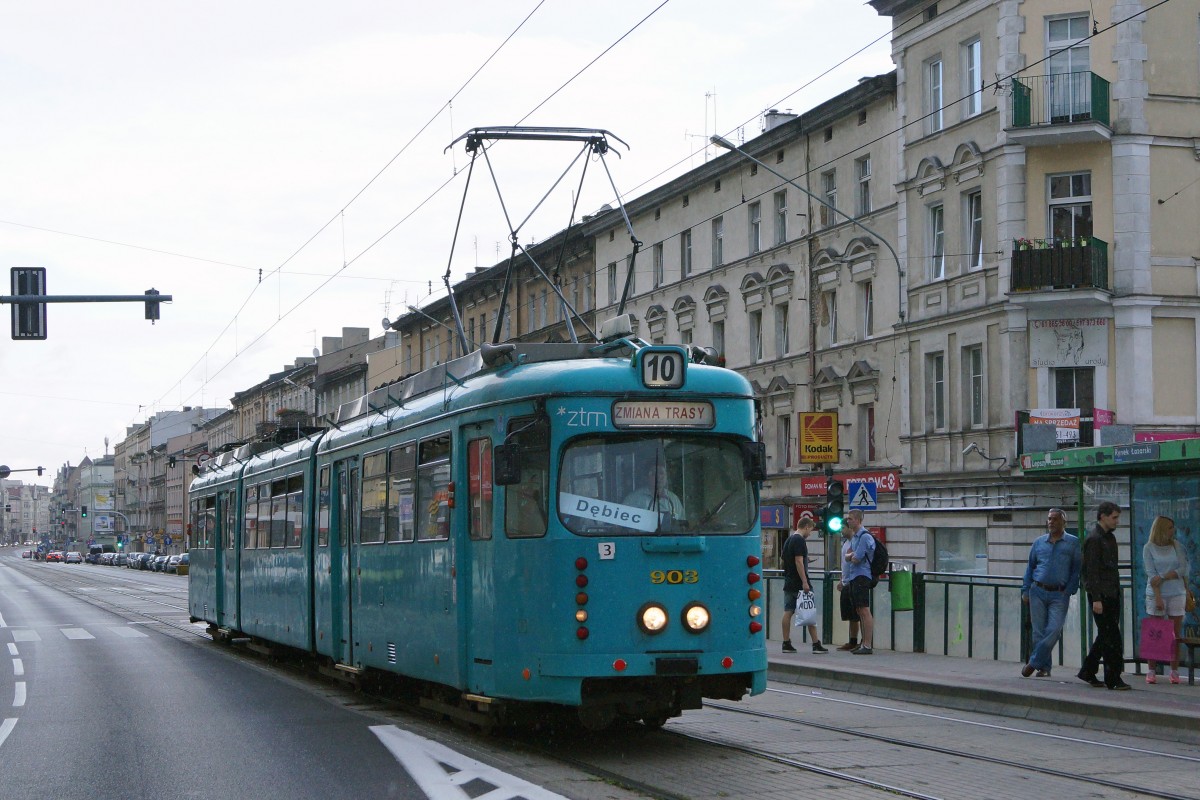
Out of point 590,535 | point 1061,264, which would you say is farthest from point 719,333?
point 590,535

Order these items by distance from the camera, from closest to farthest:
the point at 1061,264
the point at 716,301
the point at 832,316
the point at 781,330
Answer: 1. the point at 1061,264
2. the point at 832,316
3. the point at 781,330
4. the point at 716,301

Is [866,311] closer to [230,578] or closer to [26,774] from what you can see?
[230,578]

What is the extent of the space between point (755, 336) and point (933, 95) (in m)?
10.2

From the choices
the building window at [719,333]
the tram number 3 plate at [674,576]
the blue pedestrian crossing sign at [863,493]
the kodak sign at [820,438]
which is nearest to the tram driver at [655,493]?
the tram number 3 plate at [674,576]

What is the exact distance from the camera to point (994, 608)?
59.6 ft

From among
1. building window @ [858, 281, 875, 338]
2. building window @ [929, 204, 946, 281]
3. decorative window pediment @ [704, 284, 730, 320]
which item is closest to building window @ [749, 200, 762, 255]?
decorative window pediment @ [704, 284, 730, 320]

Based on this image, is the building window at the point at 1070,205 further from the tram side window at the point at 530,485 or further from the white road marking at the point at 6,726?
the white road marking at the point at 6,726

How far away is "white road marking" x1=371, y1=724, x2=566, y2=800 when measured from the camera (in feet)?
31.1

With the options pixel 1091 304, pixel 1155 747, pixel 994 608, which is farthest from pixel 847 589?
pixel 1091 304

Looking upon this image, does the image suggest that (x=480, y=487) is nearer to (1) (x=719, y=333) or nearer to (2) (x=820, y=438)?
(2) (x=820, y=438)

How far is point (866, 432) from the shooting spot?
129 ft

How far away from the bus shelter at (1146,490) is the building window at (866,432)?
76.1 ft

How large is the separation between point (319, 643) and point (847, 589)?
6638 mm

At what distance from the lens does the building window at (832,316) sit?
133 feet
